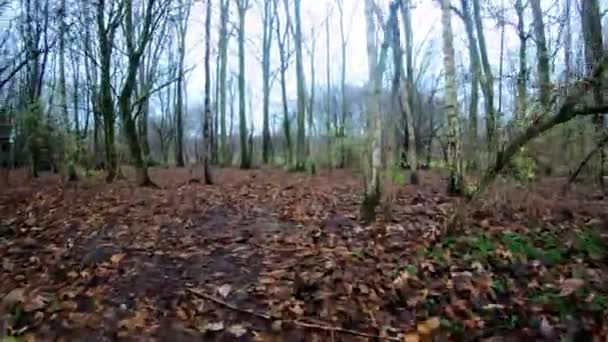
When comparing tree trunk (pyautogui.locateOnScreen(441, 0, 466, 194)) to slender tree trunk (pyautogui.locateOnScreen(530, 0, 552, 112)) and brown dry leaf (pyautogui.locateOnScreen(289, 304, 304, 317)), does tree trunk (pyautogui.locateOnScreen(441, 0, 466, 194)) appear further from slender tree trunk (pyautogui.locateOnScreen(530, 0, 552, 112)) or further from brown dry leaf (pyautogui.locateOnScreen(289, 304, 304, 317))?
brown dry leaf (pyautogui.locateOnScreen(289, 304, 304, 317))

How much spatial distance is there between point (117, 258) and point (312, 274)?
2.30m

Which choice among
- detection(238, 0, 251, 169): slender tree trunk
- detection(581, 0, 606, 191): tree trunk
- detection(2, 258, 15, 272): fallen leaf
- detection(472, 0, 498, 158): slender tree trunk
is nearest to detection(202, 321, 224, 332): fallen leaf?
detection(2, 258, 15, 272): fallen leaf

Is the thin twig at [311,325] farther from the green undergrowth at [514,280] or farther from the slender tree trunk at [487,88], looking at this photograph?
the slender tree trunk at [487,88]

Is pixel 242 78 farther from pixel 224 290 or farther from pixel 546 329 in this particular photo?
pixel 546 329

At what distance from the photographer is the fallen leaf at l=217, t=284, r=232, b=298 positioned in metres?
4.60

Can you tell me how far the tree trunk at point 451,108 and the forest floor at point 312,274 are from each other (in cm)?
113

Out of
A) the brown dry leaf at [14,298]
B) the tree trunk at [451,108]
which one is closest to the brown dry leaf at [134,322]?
the brown dry leaf at [14,298]

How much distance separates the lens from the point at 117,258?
18.2 ft

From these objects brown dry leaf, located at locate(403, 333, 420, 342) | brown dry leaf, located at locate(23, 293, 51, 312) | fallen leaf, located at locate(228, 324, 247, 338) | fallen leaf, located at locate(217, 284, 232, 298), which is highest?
fallen leaf, located at locate(217, 284, 232, 298)

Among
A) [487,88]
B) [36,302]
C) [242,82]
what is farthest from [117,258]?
[242,82]

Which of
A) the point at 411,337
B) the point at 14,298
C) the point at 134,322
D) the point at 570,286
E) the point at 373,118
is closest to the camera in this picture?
the point at 411,337

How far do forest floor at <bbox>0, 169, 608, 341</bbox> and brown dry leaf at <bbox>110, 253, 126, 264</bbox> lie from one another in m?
0.02

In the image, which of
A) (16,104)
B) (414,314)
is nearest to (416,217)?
(414,314)

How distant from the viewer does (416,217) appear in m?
7.06
